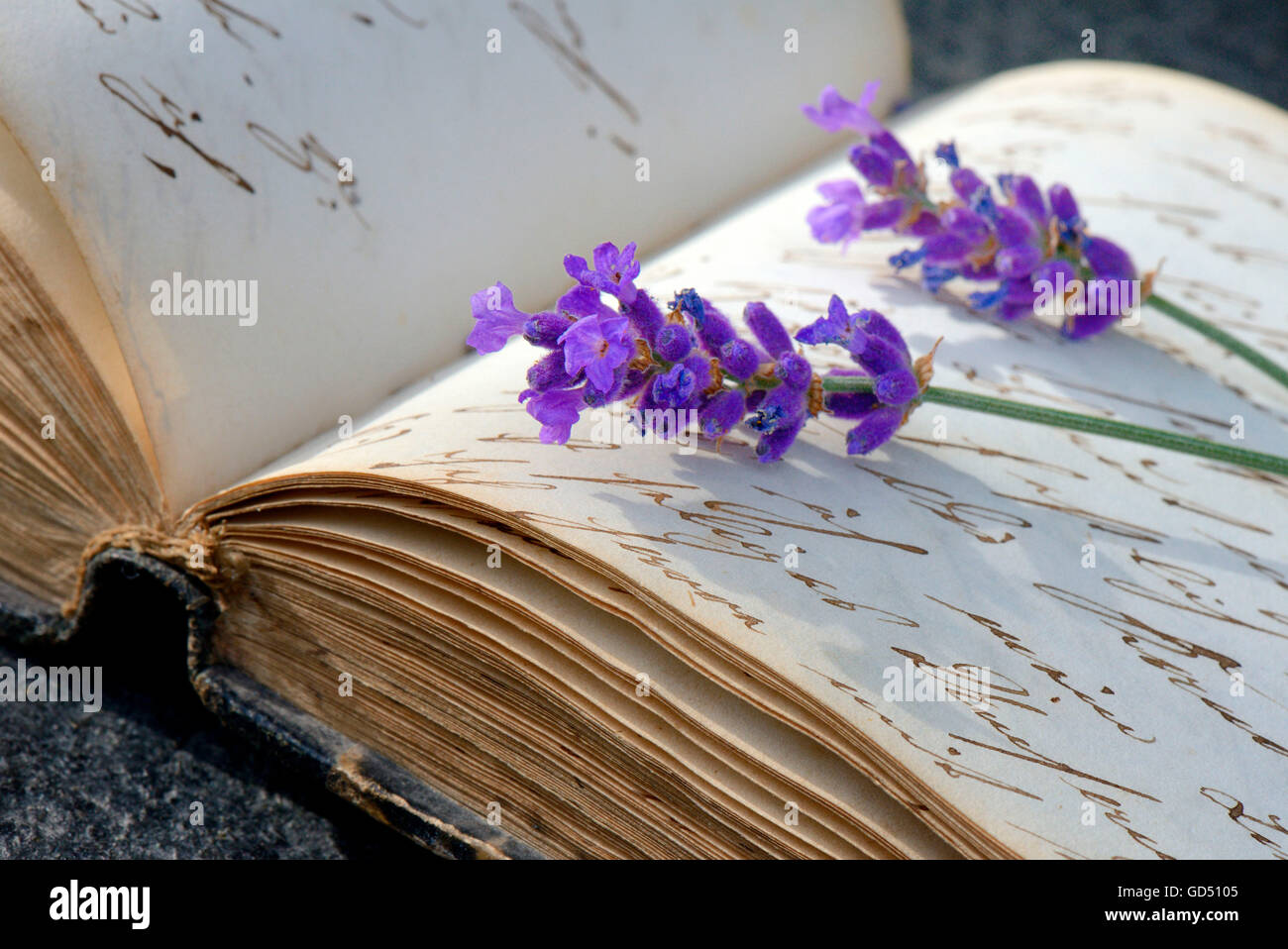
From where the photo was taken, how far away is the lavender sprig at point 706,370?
452 mm

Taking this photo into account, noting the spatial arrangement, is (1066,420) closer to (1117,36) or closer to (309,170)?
(309,170)

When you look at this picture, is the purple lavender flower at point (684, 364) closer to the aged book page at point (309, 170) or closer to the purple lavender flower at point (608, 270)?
the purple lavender flower at point (608, 270)

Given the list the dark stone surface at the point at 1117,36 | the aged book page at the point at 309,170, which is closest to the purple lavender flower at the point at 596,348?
the aged book page at the point at 309,170

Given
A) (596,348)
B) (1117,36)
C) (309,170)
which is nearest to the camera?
(596,348)

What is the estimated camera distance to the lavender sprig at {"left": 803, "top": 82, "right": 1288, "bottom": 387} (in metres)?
0.69

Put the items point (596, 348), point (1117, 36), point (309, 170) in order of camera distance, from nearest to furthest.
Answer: point (596, 348), point (309, 170), point (1117, 36)

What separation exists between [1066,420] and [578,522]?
0.85 feet

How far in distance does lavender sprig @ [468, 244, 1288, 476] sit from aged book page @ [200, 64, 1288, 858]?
0.14 feet

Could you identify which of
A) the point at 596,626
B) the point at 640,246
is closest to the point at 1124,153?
the point at 640,246

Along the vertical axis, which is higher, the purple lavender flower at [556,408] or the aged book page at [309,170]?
the aged book page at [309,170]

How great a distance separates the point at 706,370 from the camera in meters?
0.49

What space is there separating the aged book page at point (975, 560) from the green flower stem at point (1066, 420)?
0.06 metres

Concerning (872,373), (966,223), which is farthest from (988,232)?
(872,373)

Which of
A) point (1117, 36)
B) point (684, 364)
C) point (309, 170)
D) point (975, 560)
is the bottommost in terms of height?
point (975, 560)
